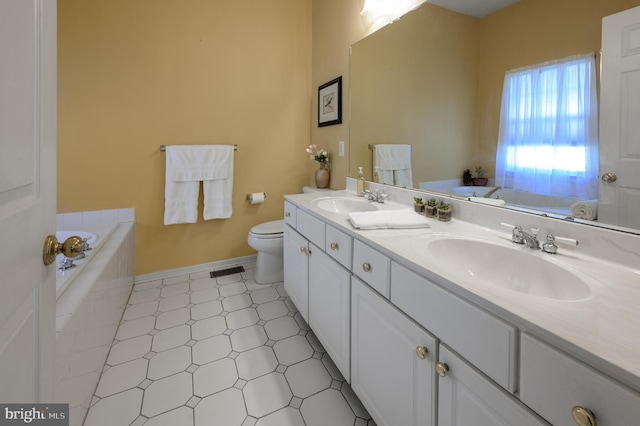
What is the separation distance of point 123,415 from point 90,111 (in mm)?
1992

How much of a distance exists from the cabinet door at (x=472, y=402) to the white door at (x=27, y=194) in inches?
33.7

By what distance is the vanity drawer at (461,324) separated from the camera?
0.61 m

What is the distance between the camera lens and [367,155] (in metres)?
2.07

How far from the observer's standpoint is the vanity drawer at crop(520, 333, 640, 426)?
1.48 feet

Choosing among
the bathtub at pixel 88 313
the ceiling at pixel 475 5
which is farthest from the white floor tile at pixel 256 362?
the ceiling at pixel 475 5

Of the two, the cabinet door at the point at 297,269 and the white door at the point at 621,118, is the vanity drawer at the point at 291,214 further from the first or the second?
the white door at the point at 621,118

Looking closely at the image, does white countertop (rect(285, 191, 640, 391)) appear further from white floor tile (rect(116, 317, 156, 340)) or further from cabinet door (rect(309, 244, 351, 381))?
white floor tile (rect(116, 317, 156, 340))

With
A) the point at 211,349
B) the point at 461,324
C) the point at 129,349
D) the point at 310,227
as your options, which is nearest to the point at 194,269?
the point at 129,349

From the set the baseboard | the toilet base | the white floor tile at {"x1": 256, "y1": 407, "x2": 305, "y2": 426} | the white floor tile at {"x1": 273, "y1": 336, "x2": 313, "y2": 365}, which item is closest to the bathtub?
the baseboard

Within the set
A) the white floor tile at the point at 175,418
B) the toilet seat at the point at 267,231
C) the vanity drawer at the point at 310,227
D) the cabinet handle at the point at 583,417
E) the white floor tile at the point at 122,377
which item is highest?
the vanity drawer at the point at 310,227

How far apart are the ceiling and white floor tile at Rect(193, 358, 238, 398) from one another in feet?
6.33

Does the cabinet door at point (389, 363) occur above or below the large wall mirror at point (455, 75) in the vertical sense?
below

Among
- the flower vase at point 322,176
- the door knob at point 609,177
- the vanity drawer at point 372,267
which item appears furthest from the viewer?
the flower vase at point 322,176

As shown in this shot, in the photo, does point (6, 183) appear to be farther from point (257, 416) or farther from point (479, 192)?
point (479, 192)
